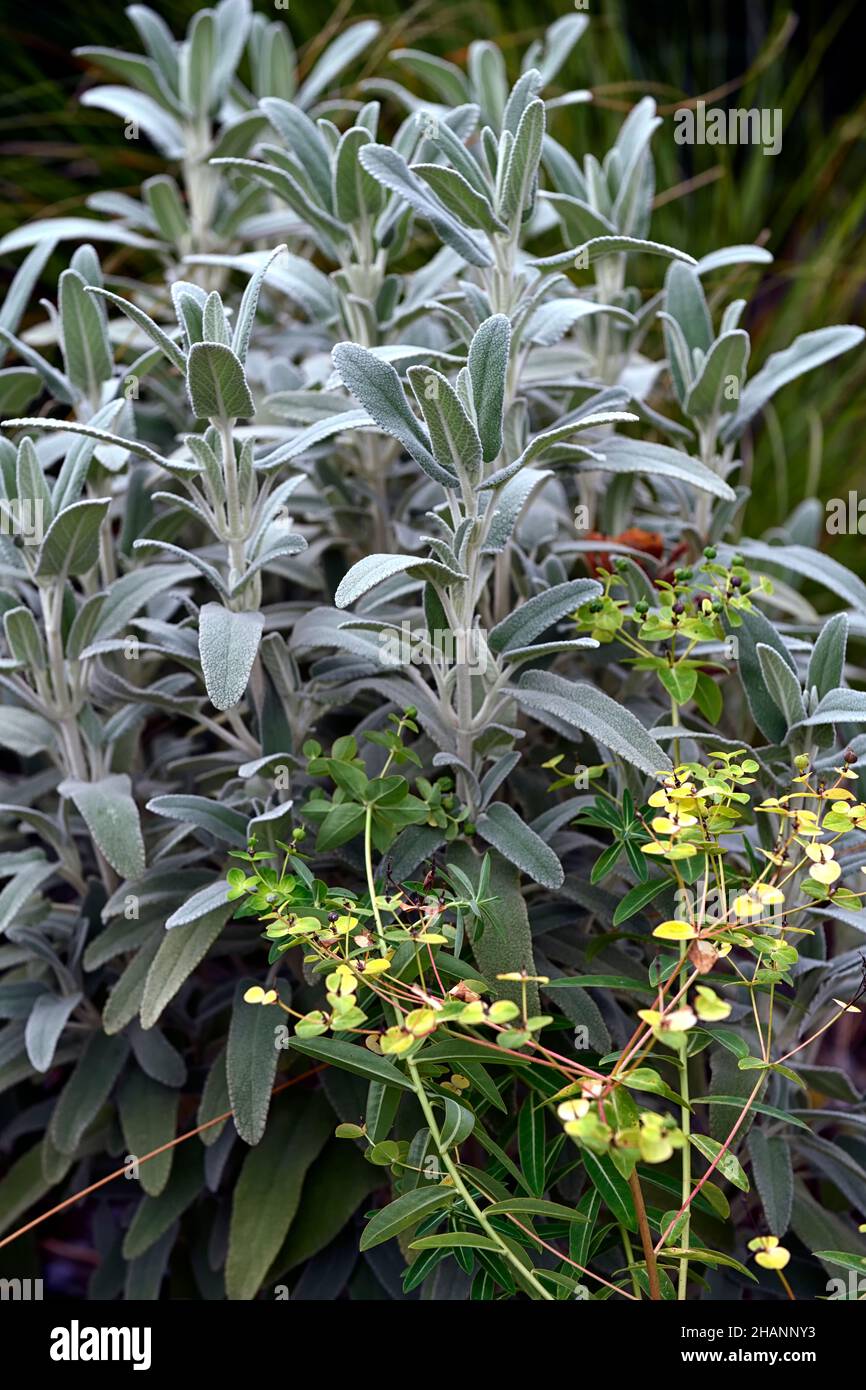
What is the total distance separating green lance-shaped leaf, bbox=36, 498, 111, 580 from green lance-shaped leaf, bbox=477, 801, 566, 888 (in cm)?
40

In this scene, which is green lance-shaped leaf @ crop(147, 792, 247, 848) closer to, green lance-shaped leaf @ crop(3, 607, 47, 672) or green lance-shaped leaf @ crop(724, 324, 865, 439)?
green lance-shaped leaf @ crop(3, 607, 47, 672)

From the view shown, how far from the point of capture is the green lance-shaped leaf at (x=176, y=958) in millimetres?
1066

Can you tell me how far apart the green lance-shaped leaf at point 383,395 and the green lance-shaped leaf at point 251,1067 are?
472 millimetres

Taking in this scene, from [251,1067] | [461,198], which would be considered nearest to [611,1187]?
[251,1067]

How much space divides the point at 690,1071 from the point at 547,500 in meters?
0.64

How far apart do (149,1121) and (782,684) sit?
68 centimetres

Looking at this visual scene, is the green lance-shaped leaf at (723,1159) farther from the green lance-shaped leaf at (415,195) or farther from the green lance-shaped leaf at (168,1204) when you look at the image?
the green lance-shaped leaf at (415,195)

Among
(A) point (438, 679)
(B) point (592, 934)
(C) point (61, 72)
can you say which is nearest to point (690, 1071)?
(B) point (592, 934)

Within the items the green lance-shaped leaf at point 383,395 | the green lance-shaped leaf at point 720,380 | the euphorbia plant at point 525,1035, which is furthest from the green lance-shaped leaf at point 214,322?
the green lance-shaped leaf at point 720,380

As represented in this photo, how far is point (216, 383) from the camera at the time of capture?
1.01m

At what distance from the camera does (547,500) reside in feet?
4.81

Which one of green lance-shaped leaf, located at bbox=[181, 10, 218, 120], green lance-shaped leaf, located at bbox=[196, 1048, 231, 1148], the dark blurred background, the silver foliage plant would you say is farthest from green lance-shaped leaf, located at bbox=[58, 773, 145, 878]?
the dark blurred background

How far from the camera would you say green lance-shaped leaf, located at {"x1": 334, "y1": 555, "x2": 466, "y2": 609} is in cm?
90
